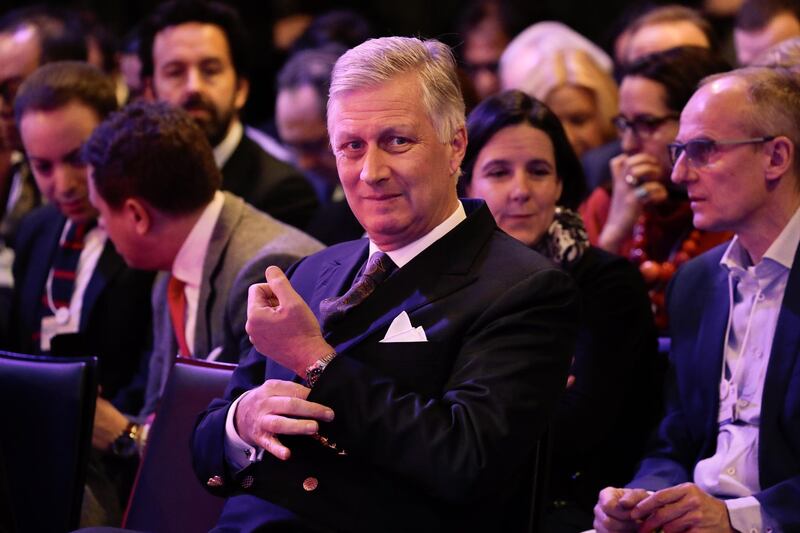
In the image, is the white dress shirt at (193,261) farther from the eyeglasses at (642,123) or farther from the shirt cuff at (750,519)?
the shirt cuff at (750,519)

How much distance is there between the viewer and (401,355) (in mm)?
2375

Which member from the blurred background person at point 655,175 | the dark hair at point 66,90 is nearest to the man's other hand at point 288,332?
the blurred background person at point 655,175

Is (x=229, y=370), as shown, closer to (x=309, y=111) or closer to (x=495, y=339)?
(x=495, y=339)

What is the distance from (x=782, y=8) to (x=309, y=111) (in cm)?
214

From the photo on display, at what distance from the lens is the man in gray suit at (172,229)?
355cm

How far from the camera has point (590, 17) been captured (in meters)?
7.40

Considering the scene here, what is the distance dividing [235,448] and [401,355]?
418 mm

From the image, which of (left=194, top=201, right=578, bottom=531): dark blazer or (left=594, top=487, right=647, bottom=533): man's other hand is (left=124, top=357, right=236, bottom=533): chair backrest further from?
(left=594, top=487, right=647, bottom=533): man's other hand

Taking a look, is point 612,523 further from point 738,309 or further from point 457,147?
point 457,147

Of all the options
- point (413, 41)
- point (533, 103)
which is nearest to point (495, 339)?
point (413, 41)

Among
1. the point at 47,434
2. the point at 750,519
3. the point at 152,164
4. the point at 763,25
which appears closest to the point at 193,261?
the point at 152,164

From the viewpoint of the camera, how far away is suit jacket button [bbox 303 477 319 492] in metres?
2.32

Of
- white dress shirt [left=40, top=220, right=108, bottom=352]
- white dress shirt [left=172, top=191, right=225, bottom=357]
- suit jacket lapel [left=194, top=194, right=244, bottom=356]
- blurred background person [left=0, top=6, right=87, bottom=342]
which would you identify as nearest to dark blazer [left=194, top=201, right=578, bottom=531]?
suit jacket lapel [left=194, top=194, right=244, bottom=356]

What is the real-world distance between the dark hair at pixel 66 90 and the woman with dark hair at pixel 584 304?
1.64 metres
